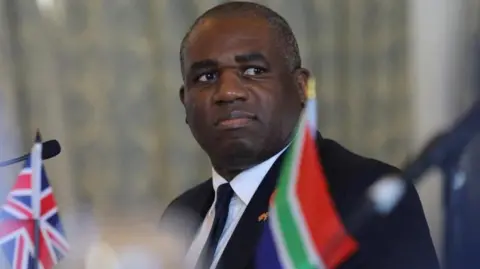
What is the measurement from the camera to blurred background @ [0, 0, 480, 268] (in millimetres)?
1649

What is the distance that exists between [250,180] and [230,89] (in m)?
0.15

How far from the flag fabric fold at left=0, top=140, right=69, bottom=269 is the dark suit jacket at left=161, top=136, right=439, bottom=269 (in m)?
0.23

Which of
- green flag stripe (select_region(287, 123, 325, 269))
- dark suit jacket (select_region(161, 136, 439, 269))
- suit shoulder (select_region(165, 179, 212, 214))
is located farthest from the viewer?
suit shoulder (select_region(165, 179, 212, 214))

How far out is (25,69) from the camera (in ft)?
5.45

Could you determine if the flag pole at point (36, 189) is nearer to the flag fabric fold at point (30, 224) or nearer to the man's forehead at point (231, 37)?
the flag fabric fold at point (30, 224)

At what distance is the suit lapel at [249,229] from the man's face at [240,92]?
0.12ft

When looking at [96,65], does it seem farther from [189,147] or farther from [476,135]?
[476,135]

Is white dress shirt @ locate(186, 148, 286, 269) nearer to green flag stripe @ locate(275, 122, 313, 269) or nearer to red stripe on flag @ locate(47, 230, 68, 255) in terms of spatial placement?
red stripe on flag @ locate(47, 230, 68, 255)

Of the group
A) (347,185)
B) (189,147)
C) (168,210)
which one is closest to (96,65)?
(189,147)

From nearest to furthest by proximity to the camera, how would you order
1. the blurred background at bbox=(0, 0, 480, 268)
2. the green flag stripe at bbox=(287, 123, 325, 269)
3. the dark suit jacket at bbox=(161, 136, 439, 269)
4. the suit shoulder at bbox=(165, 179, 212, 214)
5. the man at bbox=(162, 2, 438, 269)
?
the green flag stripe at bbox=(287, 123, 325, 269) < the dark suit jacket at bbox=(161, 136, 439, 269) < the man at bbox=(162, 2, 438, 269) < the suit shoulder at bbox=(165, 179, 212, 214) < the blurred background at bbox=(0, 0, 480, 268)

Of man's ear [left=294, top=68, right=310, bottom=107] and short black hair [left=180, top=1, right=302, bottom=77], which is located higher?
short black hair [left=180, top=1, right=302, bottom=77]

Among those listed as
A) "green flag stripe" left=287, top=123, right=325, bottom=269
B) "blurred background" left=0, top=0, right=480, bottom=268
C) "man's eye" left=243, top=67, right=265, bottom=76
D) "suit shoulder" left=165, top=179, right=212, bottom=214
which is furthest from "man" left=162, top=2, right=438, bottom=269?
"blurred background" left=0, top=0, right=480, bottom=268

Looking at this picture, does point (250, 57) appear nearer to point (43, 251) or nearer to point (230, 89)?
point (230, 89)

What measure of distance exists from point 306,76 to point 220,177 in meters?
0.21
